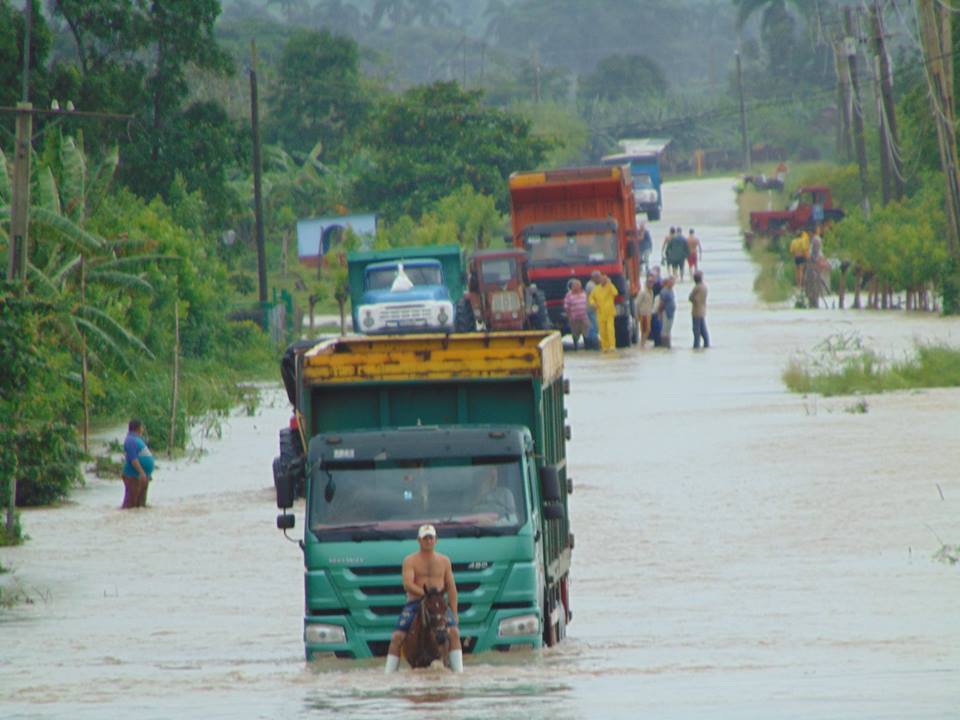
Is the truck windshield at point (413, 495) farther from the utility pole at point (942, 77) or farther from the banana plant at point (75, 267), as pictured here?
the utility pole at point (942, 77)


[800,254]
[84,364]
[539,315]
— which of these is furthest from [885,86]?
[84,364]

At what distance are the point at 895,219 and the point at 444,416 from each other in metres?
43.0

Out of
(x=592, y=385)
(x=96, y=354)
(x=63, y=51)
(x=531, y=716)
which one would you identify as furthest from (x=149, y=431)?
(x=63, y=51)

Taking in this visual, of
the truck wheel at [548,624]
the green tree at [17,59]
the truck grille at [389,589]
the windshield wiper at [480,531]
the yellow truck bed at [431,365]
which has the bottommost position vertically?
the truck wheel at [548,624]

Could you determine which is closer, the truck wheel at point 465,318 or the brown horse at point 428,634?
the brown horse at point 428,634

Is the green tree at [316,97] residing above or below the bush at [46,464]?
above

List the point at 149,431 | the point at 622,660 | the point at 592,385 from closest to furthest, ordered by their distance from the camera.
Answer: the point at 622,660
the point at 149,431
the point at 592,385

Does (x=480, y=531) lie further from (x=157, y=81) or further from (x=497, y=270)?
(x=157, y=81)

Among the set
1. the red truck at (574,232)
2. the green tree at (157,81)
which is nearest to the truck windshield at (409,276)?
the red truck at (574,232)

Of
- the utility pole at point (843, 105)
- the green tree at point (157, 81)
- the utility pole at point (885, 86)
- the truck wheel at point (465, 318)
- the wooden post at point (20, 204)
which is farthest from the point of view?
the utility pole at point (843, 105)

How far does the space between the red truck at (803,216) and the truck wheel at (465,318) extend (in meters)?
32.7

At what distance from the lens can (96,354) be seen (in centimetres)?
3359

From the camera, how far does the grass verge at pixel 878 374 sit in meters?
36.7

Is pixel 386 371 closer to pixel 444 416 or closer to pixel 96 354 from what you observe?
pixel 444 416
